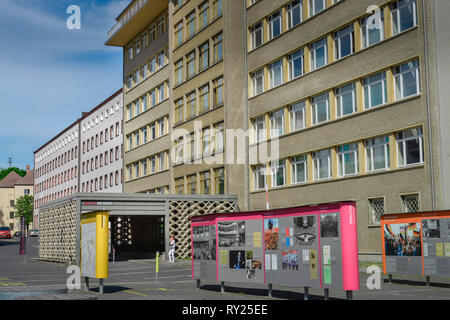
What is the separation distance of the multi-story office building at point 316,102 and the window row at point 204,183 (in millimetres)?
139

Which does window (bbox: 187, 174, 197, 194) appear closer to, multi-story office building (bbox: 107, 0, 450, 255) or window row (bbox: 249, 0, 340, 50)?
multi-story office building (bbox: 107, 0, 450, 255)

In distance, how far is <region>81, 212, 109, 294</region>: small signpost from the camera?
1752 cm

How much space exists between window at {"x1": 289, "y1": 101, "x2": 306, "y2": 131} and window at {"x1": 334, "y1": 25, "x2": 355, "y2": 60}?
4038mm

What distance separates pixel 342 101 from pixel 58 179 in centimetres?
7676

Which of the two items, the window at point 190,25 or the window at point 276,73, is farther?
the window at point 190,25

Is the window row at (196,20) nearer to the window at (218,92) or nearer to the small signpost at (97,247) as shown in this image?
the window at (218,92)

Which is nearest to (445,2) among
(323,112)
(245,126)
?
(323,112)

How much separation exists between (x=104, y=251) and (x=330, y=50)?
2126cm

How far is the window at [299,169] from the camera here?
37.1 metres

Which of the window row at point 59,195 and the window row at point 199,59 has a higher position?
the window row at point 199,59

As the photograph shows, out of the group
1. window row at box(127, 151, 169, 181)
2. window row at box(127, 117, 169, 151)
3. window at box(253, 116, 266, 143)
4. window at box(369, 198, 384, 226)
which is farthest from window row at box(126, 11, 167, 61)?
window at box(369, 198, 384, 226)

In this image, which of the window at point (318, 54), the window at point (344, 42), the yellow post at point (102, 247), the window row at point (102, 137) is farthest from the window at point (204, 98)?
the yellow post at point (102, 247)

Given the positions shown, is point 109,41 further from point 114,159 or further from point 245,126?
point 245,126

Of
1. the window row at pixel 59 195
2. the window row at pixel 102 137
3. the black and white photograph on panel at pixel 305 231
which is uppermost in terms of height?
the window row at pixel 102 137
